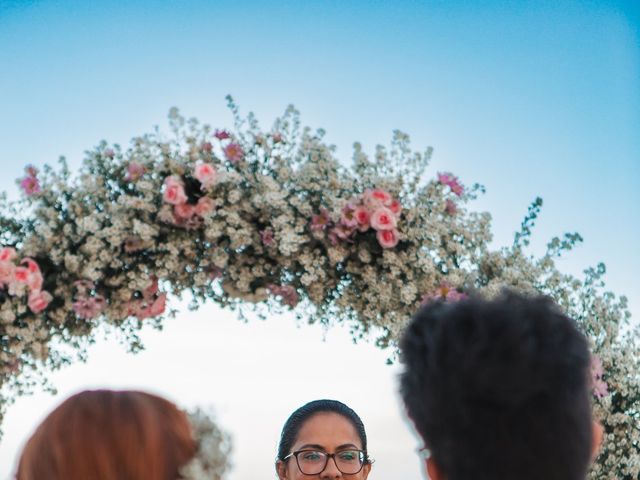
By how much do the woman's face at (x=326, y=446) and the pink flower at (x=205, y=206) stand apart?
170cm

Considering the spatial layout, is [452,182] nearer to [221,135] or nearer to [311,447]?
[221,135]

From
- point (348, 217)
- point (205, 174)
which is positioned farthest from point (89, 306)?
point (348, 217)

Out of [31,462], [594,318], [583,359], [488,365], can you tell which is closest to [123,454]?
[31,462]

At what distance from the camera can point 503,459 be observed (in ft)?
5.52

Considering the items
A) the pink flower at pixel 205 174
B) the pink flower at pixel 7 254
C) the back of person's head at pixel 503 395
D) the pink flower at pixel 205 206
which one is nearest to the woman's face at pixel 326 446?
the pink flower at pixel 205 206

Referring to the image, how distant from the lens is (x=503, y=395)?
169cm

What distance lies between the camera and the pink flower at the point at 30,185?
605 centimetres

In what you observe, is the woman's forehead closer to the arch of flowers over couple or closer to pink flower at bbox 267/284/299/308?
pink flower at bbox 267/284/299/308

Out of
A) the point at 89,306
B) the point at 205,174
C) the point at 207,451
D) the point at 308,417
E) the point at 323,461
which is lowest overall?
the point at 207,451

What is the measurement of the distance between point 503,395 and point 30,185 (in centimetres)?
500

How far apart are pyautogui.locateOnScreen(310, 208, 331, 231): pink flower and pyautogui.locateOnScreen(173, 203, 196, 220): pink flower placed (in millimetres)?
810

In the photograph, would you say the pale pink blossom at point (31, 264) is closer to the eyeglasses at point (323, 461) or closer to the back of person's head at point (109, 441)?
Answer: the eyeglasses at point (323, 461)

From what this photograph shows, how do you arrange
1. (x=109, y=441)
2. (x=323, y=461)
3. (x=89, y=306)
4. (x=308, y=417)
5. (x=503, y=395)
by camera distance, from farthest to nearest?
(x=89, y=306)
(x=308, y=417)
(x=323, y=461)
(x=109, y=441)
(x=503, y=395)

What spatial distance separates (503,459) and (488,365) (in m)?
0.18
